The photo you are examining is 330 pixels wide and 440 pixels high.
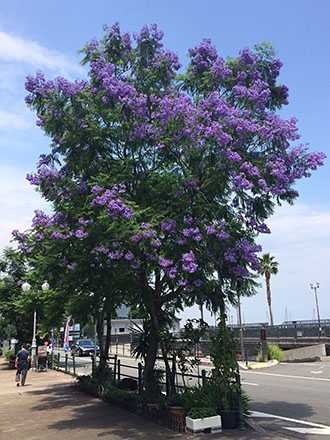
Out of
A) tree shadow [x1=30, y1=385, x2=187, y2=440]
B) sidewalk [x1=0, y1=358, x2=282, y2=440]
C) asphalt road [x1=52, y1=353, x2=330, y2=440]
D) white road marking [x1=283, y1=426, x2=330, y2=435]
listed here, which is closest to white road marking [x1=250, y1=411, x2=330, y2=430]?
asphalt road [x1=52, y1=353, x2=330, y2=440]

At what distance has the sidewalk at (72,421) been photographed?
9.02 metres

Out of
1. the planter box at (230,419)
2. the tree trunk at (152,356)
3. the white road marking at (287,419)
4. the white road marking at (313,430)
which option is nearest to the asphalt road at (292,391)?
the white road marking at (287,419)

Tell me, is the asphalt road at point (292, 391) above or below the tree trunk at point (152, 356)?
below

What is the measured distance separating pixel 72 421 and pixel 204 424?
3787 millimetres

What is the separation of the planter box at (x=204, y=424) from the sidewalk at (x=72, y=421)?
0.51ft

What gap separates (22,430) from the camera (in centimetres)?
1005

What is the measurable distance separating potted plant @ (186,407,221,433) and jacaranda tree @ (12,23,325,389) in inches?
103

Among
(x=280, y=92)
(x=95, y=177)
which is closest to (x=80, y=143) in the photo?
(x=95, y=177)

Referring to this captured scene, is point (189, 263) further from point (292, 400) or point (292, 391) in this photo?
point (292, 391)

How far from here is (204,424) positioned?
8.91 meters

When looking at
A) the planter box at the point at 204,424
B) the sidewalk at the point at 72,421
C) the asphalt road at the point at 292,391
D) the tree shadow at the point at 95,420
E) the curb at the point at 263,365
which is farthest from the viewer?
the curb at the point at 263,365

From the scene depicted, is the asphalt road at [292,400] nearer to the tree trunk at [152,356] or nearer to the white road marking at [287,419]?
the white road marking at [287,419]

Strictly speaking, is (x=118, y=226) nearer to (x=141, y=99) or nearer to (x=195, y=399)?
(x=141, y=99)

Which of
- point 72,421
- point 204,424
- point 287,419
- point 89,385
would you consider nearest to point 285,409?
point 287,419
